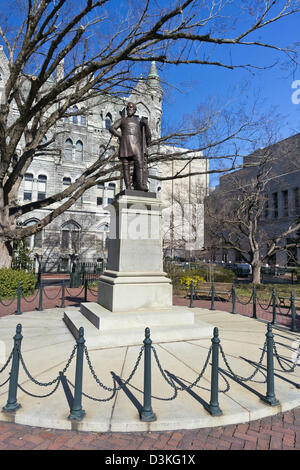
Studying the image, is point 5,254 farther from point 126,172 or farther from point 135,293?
point 135,293

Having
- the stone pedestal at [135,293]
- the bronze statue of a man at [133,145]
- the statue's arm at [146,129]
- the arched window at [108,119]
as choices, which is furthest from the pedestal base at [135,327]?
the arched window at [108,119]

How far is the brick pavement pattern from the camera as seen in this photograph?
3244mm

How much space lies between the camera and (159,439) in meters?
3.38

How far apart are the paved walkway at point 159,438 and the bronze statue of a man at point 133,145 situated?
18.9 ft

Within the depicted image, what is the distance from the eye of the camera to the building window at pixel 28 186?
111 feet

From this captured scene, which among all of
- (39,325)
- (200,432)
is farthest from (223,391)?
(39,325)

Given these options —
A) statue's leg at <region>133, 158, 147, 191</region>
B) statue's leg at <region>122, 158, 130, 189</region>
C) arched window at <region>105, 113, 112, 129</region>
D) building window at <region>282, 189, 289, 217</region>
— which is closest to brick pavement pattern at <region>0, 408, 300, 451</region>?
statue's leg at <region>133, 158, 147, 191</region>

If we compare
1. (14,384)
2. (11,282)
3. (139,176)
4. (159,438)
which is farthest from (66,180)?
(159,438)

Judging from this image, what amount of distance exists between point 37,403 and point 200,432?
2.17 metres

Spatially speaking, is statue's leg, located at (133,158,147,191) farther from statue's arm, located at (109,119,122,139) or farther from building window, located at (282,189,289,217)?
building window, located at (282,189,289,217)

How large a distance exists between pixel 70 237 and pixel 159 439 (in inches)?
1296

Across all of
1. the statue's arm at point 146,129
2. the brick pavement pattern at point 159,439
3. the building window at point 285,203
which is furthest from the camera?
the building window at point 285,203

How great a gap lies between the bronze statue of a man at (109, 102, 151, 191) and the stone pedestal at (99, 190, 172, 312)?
1.80 ft

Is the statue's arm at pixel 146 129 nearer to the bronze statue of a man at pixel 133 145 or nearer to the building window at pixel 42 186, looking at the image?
the bronze statue of a man at pixel 133 145
